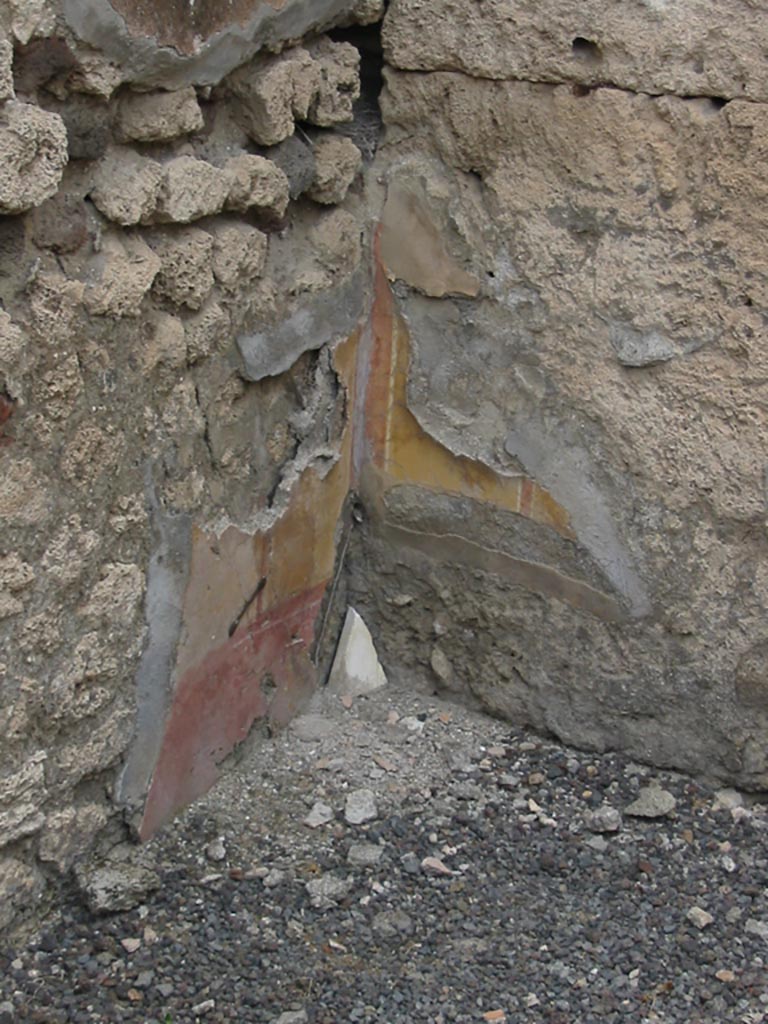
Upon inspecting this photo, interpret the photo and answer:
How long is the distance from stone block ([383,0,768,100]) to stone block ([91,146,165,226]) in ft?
2.09

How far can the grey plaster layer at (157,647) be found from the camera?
2201mm

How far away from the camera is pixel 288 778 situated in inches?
99.6

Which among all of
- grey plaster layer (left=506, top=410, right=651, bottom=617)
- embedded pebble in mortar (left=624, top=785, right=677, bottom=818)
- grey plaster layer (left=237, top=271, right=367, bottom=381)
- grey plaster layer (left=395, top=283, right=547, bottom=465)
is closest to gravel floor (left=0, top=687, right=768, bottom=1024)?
embedded pebble in mortar (left=624, top=785, right=677, bottom=818)

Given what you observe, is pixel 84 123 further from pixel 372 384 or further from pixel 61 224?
pixel 372 384

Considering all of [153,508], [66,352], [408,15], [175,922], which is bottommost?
[175,922]

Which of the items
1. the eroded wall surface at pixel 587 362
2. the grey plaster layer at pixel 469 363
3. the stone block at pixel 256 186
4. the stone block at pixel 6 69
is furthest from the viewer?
the grey plaster layer at pixel 469 363

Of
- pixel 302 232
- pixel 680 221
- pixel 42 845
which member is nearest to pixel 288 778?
pixel 42 845

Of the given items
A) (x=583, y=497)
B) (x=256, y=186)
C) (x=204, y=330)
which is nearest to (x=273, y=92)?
(x=256, y=186)

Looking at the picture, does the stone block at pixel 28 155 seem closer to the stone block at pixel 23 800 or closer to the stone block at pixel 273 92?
the stone block at pixel 273 92

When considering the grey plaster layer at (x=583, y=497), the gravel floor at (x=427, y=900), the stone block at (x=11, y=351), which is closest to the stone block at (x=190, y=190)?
the stone block at (x=11, y=351)

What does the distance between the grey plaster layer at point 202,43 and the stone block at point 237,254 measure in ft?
0.76

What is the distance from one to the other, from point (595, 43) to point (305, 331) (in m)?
0.67

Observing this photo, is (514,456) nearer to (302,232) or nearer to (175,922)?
(302,232)

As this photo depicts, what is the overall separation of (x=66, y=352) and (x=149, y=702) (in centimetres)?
63
